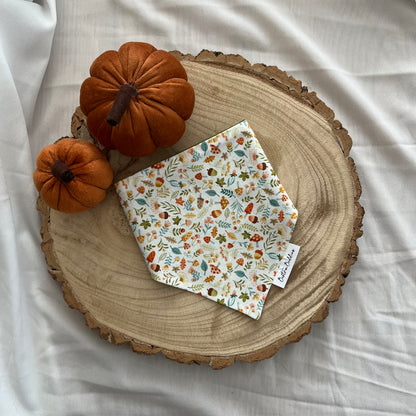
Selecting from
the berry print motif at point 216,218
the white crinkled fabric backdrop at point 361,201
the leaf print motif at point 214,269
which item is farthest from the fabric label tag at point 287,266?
the white crinkled fabric backdrop at point 361,201

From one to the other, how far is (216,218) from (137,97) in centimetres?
38

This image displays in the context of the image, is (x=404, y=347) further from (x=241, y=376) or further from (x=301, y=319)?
(x=241, y=376)

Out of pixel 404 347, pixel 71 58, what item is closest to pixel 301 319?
pixel 404 347

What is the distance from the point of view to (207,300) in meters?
1.04

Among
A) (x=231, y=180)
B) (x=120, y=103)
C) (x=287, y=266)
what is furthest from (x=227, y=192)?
(x=120, y=103)

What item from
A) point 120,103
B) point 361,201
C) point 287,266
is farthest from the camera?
point 361,201

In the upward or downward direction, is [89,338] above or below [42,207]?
below

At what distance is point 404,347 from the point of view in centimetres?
117

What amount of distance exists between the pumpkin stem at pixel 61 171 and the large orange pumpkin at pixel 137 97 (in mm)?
115

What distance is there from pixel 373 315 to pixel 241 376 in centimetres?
44

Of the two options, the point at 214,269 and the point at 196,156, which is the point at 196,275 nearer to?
the point at 214,269

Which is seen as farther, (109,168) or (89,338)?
(89,338)

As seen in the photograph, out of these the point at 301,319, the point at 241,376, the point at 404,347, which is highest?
the point at 301,319

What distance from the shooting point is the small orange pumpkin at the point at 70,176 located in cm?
90
